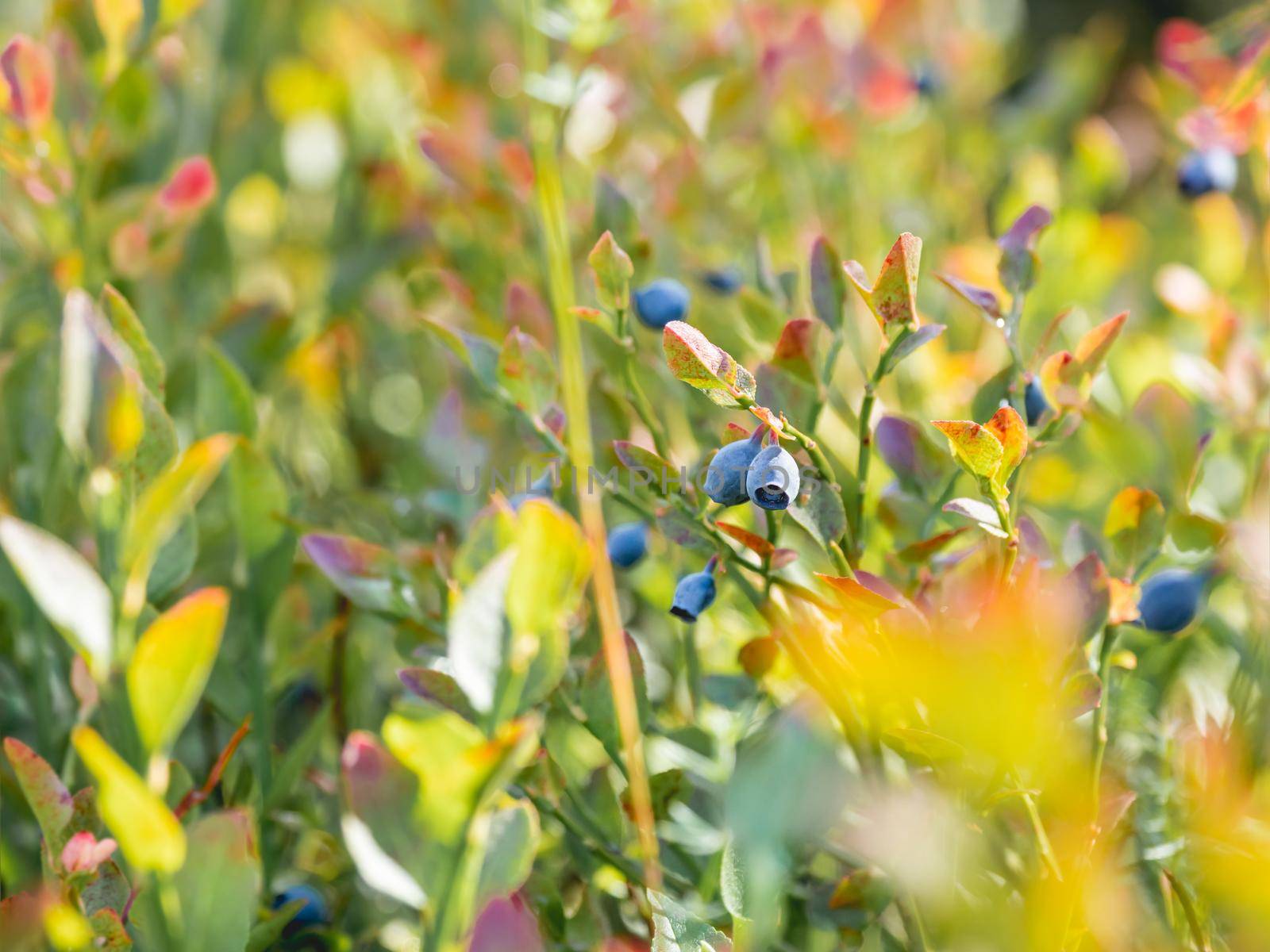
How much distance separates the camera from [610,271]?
61 centimetres

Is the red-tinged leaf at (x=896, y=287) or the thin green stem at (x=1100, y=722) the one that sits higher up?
the red-tinged leaf at (x=896, y=287)

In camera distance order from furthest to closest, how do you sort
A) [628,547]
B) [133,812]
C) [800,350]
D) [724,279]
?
[724,279]
[628,547]
[800,350]
[133,812]

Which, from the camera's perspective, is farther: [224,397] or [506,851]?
[224,397]

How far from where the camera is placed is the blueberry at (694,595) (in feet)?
1.97

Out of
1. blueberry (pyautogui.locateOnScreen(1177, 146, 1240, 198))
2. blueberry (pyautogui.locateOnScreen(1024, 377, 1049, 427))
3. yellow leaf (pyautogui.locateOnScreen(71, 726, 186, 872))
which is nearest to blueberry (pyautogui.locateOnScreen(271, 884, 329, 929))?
yellow leaf (pyautogui.locateOnScreen(71, 726, 186, 872))

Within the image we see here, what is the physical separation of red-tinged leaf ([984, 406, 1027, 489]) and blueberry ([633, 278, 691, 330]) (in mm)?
244

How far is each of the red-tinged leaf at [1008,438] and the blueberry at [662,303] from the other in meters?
0.24

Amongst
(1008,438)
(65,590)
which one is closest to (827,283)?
(1008,438)

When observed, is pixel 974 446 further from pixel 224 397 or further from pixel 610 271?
pixel 224 397

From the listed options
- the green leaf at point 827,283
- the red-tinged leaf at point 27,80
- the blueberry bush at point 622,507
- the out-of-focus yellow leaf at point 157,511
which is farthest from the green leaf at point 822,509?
the red-tinged leaf at point 27,80

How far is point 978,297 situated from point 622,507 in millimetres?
361

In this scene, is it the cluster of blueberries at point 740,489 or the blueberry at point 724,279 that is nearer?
the cluster of blueberries at point 740,489

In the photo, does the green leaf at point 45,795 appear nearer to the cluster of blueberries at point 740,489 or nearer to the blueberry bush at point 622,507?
the blueberry bush at point 622,507

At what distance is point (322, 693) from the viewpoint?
2.94 ft
